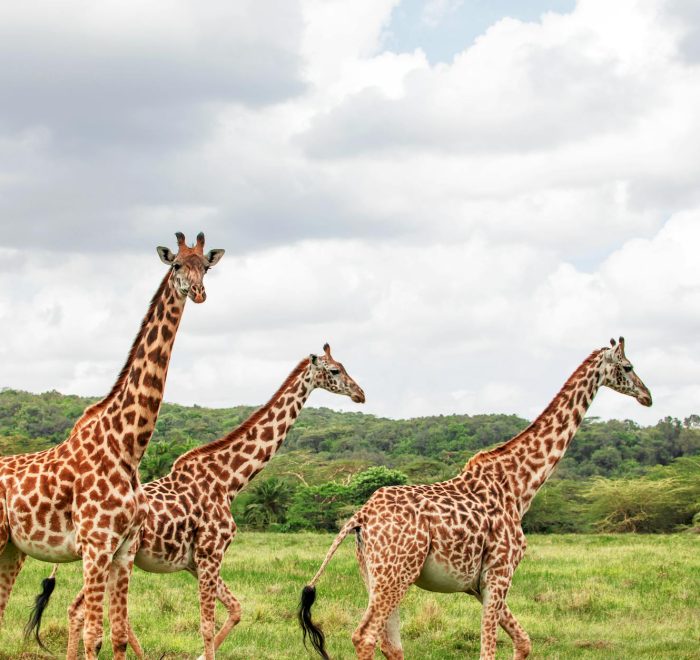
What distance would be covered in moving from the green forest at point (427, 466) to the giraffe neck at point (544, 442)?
20.4 m

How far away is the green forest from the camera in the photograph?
34.5m

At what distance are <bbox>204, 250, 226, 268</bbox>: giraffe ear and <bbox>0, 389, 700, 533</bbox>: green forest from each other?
22131 mm

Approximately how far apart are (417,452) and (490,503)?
58205mm

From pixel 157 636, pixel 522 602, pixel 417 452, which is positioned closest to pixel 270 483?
pixel 522 602

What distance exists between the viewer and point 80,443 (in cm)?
820

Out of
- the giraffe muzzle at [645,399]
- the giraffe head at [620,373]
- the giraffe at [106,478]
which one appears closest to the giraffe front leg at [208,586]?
the giraffe at [106,478]

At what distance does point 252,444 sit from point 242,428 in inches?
8.1

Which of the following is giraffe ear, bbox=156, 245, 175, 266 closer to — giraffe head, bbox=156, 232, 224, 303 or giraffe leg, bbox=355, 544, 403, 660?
giraffe head, bbox=156, 232, 224, 303

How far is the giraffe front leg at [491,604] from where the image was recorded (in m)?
9.38

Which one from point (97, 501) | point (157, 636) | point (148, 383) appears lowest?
point (157, 636)

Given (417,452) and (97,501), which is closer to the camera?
(97,501)

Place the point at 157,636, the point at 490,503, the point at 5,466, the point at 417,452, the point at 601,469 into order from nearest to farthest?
the point at 5,466 → the point at 490,503 → the point at 157,636 → the point at 601,469 → the point at 417,452

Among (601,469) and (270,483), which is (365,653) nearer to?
(270,483)

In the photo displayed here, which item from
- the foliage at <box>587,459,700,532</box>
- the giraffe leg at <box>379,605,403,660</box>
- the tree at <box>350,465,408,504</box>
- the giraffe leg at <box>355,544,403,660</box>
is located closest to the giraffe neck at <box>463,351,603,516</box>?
the giraffe leg at <box>355,544,403,660</box>
